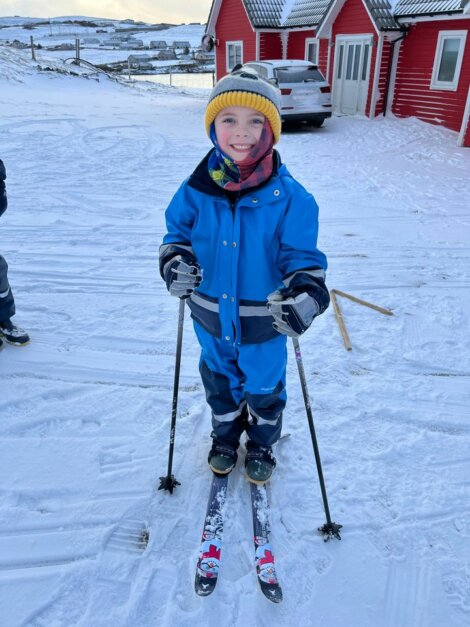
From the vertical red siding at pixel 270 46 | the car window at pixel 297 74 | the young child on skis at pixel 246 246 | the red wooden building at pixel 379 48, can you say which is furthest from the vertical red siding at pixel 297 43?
the young child on skis at pixel 246 246

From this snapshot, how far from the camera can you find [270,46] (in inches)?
682

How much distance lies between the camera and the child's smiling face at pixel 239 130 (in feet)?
6.24

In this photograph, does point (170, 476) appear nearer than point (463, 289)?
Yes

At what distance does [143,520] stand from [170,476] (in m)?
0.25

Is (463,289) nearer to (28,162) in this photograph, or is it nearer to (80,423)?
(80,423)

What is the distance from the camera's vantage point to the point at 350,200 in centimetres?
710

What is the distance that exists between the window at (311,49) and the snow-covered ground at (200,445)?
12.4 m

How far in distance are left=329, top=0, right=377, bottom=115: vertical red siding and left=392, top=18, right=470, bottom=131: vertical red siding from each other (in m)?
0.74

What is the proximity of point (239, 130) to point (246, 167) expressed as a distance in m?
0.15

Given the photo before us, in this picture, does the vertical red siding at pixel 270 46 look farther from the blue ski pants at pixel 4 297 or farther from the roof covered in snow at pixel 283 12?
the blue ski pants at pixel 4 297

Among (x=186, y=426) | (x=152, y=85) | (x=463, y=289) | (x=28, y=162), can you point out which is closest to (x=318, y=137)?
(x=28, y=162)

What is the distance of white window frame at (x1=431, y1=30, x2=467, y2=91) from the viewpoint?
10930 mm

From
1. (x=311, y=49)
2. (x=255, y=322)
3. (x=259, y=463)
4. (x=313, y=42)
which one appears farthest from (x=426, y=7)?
(x=259, y=463)

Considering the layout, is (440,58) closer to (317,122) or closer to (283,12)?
(317,122)
